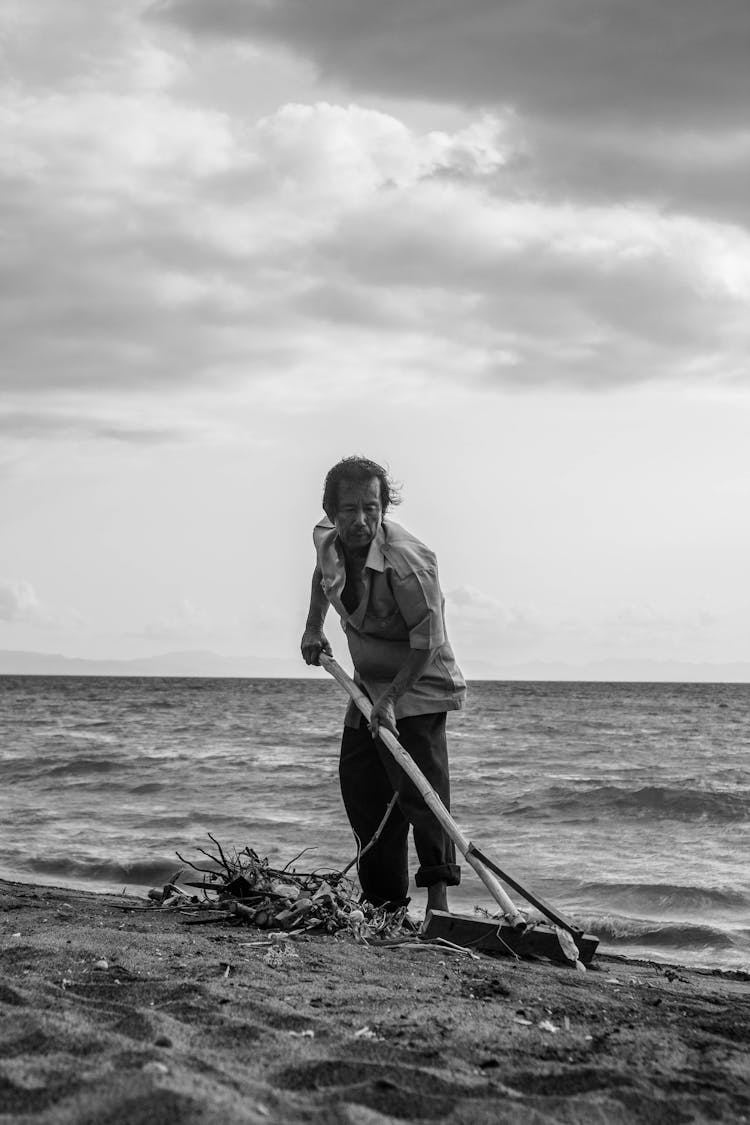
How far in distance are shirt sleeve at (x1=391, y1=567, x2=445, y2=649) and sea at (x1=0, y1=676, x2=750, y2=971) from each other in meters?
1.66

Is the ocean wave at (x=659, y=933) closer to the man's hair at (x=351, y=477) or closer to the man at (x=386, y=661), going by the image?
the man at (x=386, y=661)

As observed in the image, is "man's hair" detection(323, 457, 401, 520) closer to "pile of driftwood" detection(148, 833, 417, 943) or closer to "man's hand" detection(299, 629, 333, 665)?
"man's hand" detection(299, 629, 333, 665)

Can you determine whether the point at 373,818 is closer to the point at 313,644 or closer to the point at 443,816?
the point at 443,816

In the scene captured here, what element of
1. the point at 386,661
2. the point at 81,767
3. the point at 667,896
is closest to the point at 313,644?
the point at 386,661

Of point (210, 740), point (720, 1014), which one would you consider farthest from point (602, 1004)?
point (210, 740)

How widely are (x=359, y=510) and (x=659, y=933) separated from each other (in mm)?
3464

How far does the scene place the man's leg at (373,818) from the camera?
4.78 metres

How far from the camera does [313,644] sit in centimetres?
476

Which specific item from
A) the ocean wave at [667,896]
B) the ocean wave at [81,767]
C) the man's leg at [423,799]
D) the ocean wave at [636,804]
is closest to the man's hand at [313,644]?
the man's leg at [423,799]

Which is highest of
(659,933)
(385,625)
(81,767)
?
(385,625)

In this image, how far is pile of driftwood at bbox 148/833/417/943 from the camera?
14.2 ft

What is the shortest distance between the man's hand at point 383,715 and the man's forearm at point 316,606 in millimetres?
567

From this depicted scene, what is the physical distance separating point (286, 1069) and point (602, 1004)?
124 centimetres

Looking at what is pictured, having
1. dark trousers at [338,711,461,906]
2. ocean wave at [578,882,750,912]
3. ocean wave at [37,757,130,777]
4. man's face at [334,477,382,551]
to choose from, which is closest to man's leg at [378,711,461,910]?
dark trousers at [338,711,461,906]
